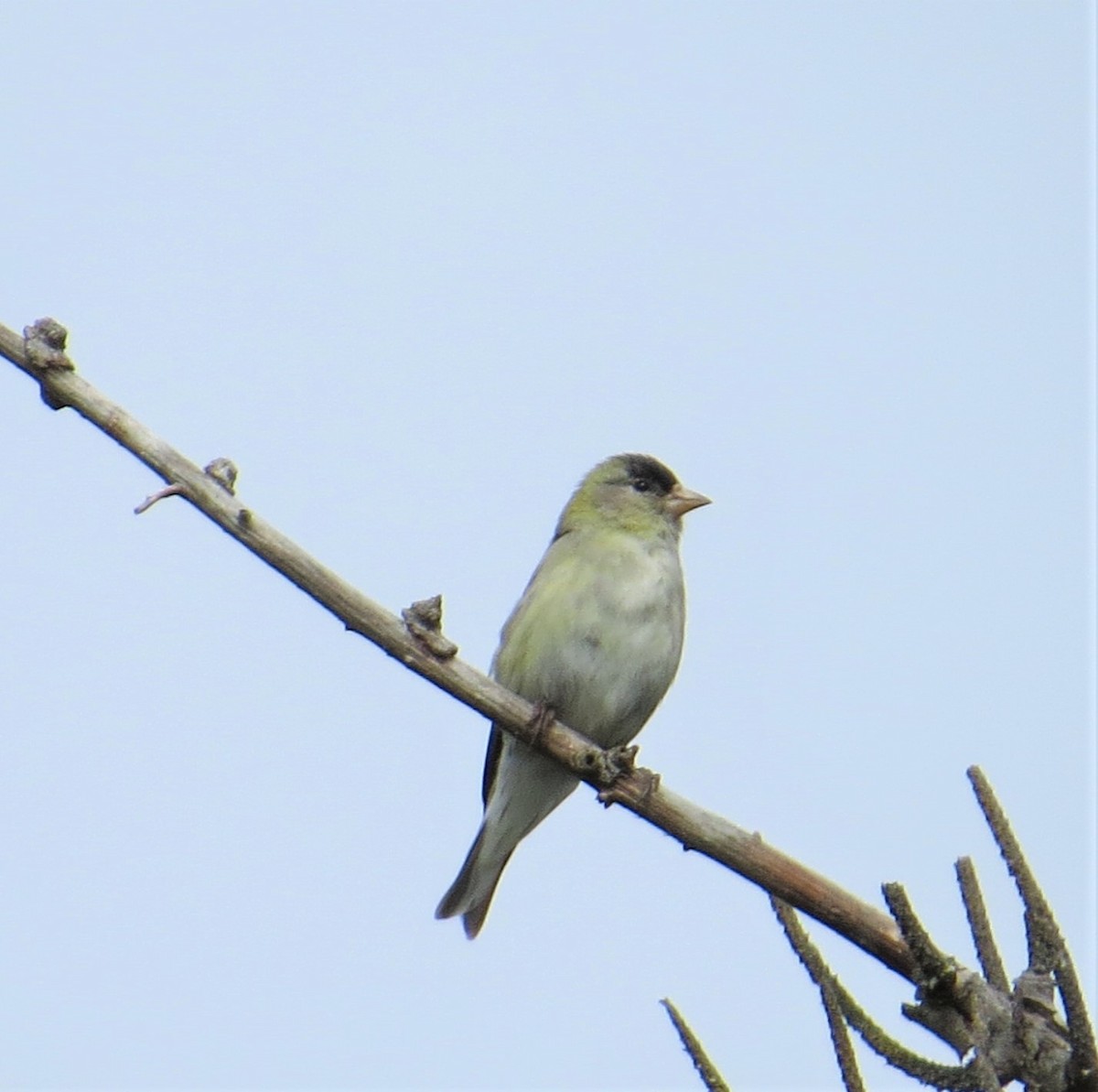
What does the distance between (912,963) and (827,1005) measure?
728 millimetres

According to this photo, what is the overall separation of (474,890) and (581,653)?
137 cm

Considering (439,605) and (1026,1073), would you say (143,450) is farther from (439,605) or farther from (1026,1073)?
(1026,1073)

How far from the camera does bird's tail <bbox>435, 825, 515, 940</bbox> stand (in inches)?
286

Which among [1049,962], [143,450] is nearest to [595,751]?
[143,450]

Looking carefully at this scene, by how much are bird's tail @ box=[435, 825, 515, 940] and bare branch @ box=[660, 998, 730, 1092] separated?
422cm

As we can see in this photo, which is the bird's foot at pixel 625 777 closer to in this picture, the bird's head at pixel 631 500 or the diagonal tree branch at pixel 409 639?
the diagonal tree branch at pixel 409 639

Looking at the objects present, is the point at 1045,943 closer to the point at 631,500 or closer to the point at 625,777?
the point at 625,777

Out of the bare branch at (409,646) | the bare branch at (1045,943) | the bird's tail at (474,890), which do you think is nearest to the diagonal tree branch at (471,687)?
the bare branch at (409,646)

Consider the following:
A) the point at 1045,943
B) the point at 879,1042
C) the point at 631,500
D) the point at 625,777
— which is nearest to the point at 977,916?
the point at 1045,943

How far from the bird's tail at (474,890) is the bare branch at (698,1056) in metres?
4.22

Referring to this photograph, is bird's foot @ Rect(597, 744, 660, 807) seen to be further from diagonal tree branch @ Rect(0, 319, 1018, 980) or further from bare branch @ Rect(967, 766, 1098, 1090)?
bare branch @ Rect(967, 766, 1098, 1090)

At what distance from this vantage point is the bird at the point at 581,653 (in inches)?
265

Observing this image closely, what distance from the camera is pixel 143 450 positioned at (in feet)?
14.4

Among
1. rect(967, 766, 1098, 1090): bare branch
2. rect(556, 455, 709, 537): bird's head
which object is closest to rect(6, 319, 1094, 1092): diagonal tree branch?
rect(967, 766, 1098, 1090): bare branch
